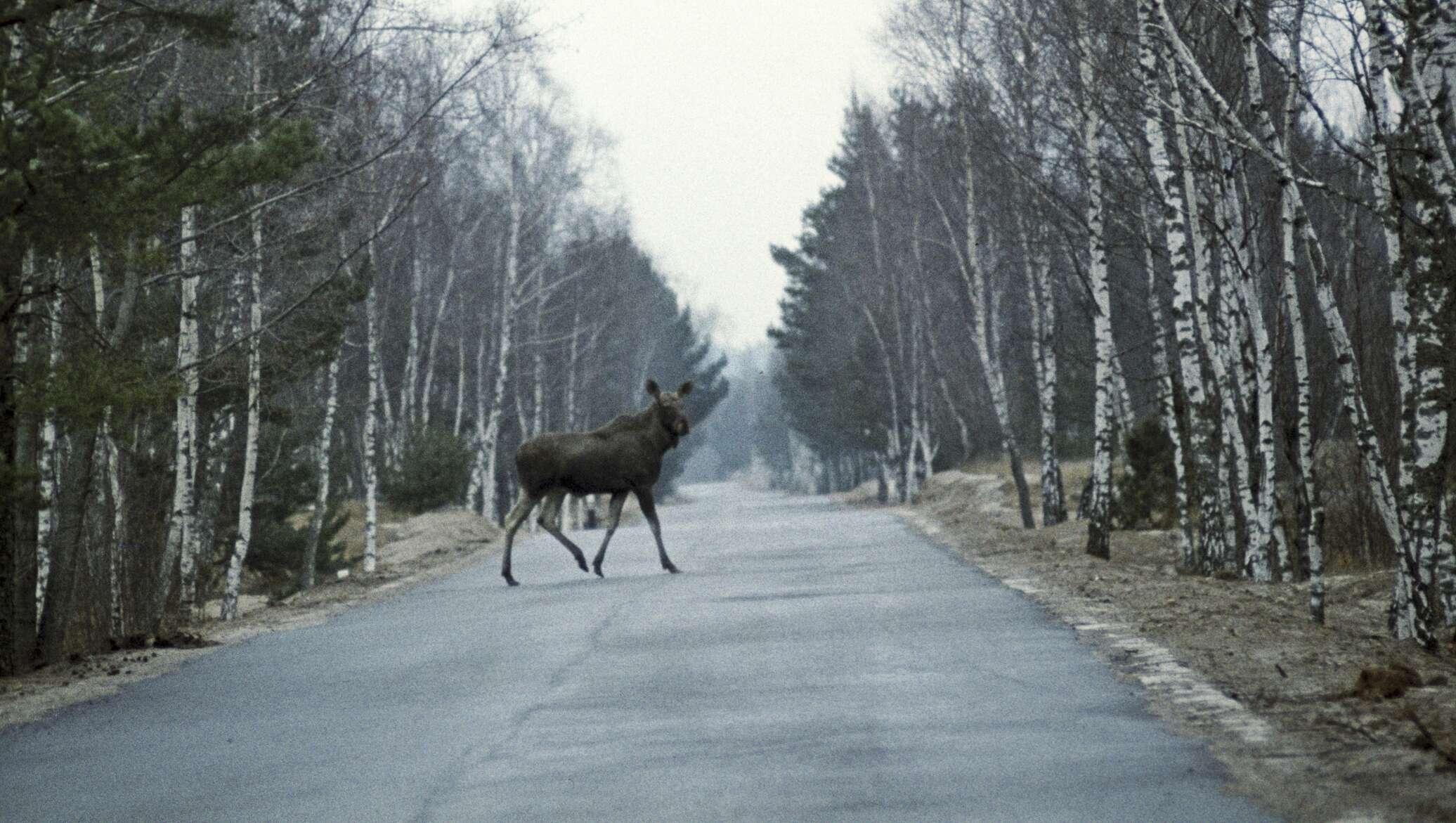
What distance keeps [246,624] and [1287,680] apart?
38.0 feet

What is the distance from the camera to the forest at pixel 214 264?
11.3 metres

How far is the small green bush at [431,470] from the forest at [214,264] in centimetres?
7

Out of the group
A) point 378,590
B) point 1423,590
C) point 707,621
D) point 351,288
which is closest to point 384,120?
point 351,288

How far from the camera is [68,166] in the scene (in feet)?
34.0

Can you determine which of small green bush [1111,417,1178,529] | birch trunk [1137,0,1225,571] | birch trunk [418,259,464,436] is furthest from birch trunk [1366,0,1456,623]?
birch trunk [418,259,464,436]

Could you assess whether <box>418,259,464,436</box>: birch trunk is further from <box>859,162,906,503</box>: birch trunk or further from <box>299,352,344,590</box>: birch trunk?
<box>859,162,906,503</box>: birch trunk

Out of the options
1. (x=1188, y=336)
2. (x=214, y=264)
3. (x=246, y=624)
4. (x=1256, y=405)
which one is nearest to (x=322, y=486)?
(x=214, y=264)

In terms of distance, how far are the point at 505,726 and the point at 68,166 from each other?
4243 mm

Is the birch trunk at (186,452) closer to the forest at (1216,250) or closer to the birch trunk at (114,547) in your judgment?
the birch trunk at (114,547)

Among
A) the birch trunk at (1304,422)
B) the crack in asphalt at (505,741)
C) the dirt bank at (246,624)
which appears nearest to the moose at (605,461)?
the dirt bank at (246,624)

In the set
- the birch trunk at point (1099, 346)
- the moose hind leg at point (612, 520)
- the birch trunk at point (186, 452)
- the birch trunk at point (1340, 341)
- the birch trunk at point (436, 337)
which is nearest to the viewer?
the birch trunk at point (1340, 341)

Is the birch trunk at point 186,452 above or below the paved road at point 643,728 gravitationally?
above

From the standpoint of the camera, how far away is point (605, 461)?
2127cm

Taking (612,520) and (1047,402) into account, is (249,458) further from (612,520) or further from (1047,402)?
(1047,402)
